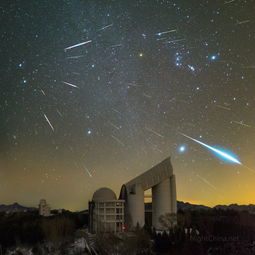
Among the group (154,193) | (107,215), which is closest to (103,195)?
(107,215)

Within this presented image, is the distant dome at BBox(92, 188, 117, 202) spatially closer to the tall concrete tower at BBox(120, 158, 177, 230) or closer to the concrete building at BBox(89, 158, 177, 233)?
the concrete building at BBox(89, 158, 177, 233)

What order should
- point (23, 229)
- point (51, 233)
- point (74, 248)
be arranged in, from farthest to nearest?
point (23, 229)
point (51, 233)
point (74, 248)

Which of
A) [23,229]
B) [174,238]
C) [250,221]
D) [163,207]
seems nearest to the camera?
[174,238]

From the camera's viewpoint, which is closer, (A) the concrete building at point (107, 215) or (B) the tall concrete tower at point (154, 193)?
(A) the concrete building at point (107, 215)

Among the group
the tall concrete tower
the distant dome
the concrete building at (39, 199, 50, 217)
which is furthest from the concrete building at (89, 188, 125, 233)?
the concrete building at (39, 199, 50, 217)

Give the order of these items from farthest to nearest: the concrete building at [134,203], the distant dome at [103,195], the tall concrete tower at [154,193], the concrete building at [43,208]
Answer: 1. the concrete building at [43,208]
2. the distant dome at [103,195]
3. the tall concrete tower at [154,193]
4. the concrete building at [134,203]

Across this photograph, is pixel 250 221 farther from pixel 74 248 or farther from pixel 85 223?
pixel 74 248

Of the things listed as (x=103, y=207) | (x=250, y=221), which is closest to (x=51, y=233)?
(x=103, y=207)

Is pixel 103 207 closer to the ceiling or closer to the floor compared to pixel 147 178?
closer to the floor

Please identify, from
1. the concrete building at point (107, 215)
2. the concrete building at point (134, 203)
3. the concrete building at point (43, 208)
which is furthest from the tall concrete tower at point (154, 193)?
the concrete building at point (43, 208)

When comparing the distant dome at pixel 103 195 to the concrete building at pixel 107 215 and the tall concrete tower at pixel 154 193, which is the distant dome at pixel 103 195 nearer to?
the concrete building at pixel 107 215
